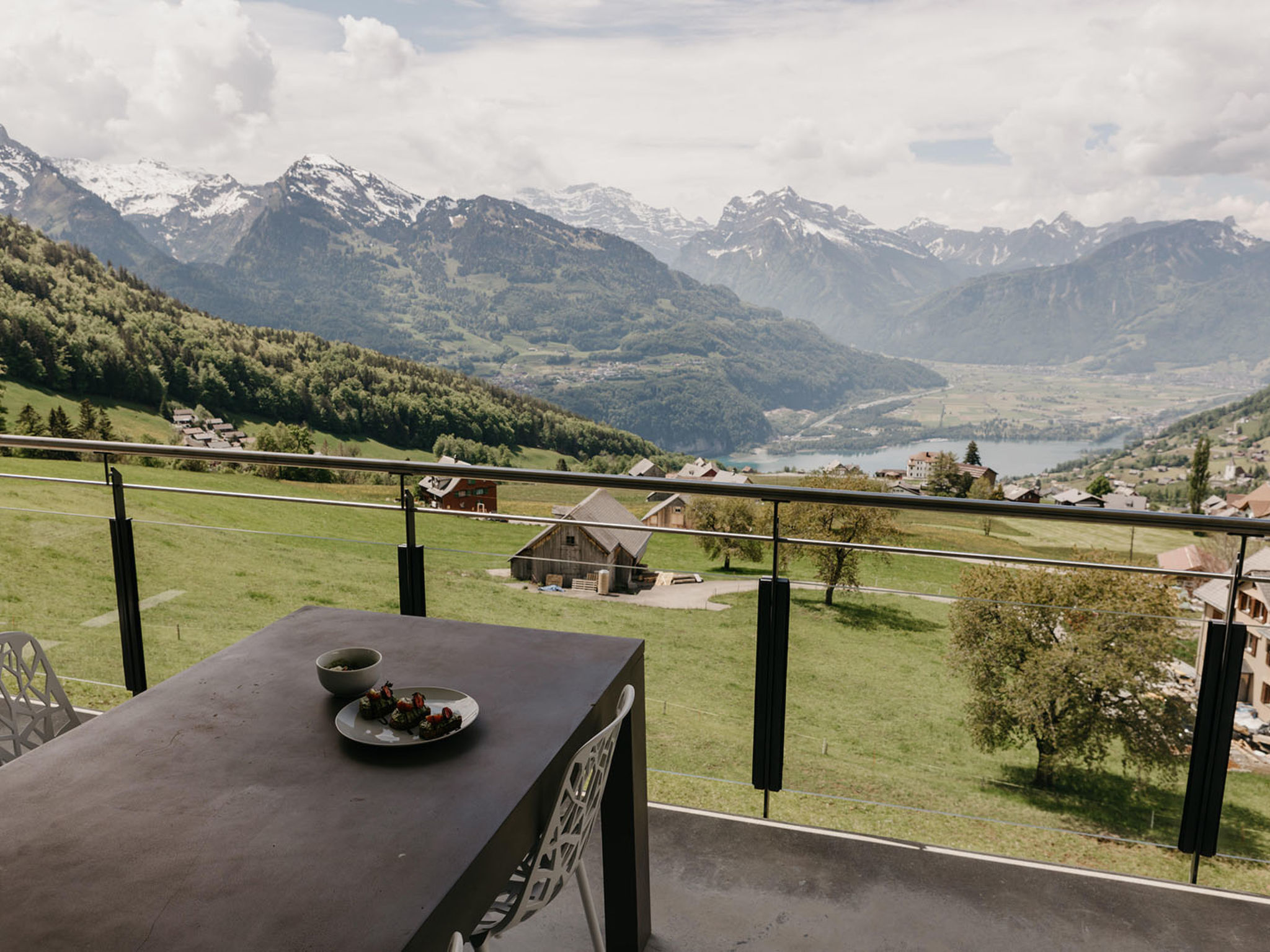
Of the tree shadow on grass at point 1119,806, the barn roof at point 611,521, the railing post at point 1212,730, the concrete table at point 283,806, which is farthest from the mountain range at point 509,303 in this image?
the concrete table at point 283,806

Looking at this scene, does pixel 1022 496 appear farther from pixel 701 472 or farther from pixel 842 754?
pixel 842 754

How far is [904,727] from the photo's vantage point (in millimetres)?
2609

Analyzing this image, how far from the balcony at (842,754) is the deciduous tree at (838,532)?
42 mm

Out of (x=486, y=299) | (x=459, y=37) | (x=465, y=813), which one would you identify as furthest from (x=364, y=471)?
(x=486, y=299)

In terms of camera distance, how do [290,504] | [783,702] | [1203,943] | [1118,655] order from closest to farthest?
[1203,943], [1118,655], [783,702], [290,504]

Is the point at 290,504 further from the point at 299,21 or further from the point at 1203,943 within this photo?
the point at 299,21

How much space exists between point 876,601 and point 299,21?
50.0 m

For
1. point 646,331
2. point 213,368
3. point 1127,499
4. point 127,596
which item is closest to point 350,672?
point 127,596

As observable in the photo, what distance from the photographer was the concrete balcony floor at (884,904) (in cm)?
211

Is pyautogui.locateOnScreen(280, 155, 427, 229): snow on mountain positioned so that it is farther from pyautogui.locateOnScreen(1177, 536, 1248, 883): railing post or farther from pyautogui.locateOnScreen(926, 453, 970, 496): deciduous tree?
pyautogui.locateOnScreen(1177, 536, 1248, 883): railing post

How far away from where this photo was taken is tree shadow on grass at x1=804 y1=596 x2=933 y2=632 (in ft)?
8.29

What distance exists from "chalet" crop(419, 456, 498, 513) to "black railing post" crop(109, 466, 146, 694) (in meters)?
1.27

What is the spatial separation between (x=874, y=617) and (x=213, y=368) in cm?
5705

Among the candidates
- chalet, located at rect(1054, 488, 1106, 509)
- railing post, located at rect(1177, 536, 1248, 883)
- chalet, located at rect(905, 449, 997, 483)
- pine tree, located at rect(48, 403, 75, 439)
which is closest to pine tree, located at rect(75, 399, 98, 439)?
pine tree, located at rect(48, 403, 75, 439)
